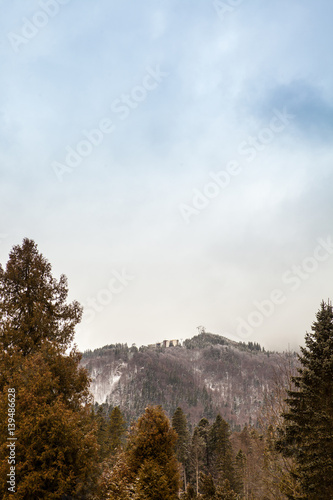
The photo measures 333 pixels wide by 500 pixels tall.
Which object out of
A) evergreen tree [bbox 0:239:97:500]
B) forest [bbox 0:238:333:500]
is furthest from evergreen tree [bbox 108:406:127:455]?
evergreen tree [bbox 0:239:97:500]

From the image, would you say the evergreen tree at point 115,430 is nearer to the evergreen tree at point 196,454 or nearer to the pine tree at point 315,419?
the evergreen tree at point 196,454

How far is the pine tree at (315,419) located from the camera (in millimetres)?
13375

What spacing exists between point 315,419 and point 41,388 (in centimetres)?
1077

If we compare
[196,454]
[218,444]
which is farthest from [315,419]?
[218,444]

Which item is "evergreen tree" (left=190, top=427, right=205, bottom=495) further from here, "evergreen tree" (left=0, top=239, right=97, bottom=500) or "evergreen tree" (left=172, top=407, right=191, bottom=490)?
"evergreen tree" (left=0, top=239, right=97, bottom=500)

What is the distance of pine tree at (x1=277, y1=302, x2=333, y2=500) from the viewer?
1338cm

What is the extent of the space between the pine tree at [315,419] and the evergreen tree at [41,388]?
8.29 m

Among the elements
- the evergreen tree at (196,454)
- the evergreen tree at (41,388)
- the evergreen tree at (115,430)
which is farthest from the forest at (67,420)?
the evergreen tree at (115,430)

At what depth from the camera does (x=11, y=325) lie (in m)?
14.3

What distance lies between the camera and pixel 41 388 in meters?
12.0

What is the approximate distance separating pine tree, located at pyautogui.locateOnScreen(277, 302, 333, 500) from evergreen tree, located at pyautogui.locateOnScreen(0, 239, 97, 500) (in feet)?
27.2

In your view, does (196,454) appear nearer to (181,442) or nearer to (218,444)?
(181,442)

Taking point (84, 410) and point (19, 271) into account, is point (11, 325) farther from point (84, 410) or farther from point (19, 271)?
point (84, 410)

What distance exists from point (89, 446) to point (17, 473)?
2248mm
